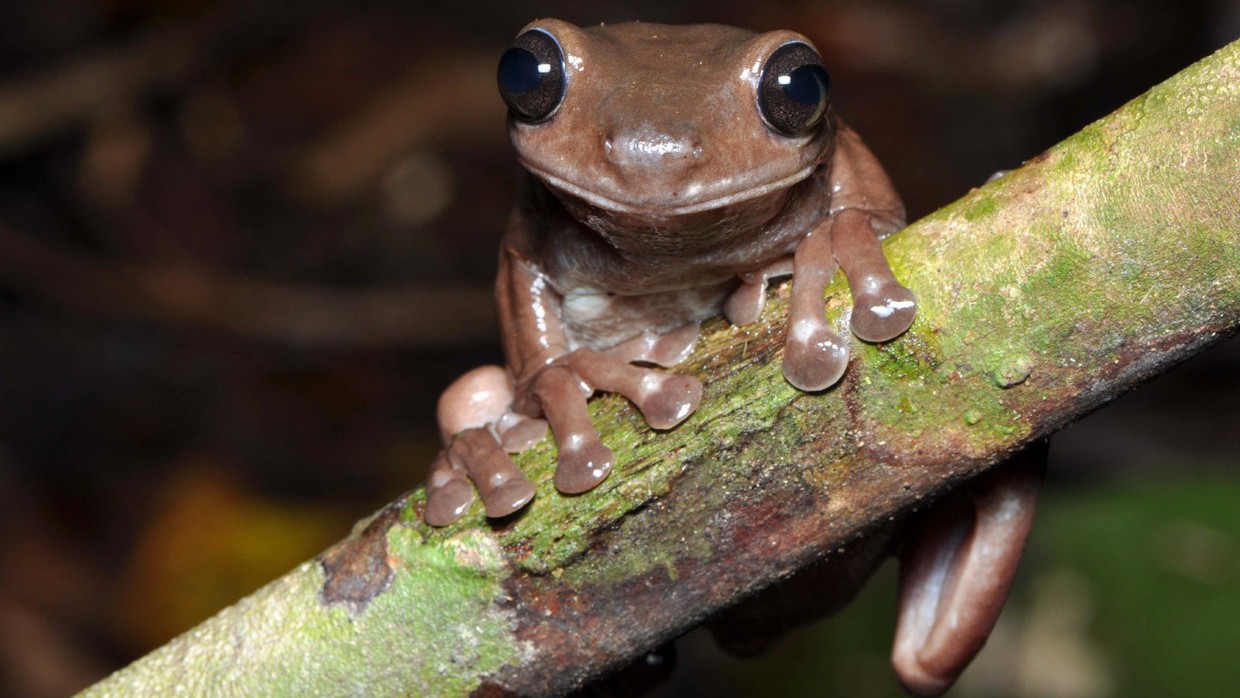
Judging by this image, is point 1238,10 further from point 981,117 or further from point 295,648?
point 295,648

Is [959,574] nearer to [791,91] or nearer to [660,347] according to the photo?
[660,347]

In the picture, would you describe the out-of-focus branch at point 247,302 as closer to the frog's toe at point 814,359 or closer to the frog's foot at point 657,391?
the frog's foot at point 657,391

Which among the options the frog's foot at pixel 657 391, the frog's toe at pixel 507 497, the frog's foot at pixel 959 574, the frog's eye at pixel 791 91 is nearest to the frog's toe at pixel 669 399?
the frog's foot at pixel 657 391

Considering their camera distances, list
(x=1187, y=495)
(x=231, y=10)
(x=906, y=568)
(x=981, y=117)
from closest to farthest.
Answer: (x=906, y=568)
(x=1187, y=495)
(x=231, y=10)
(x=981, y=117)

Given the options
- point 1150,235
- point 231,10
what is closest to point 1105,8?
point 231,10

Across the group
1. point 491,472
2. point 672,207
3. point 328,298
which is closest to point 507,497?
point 491,472
